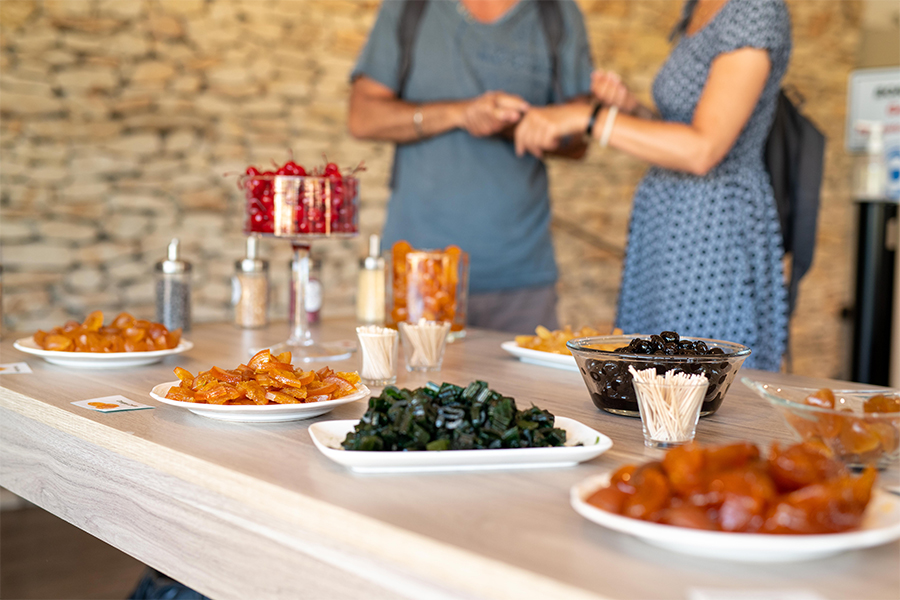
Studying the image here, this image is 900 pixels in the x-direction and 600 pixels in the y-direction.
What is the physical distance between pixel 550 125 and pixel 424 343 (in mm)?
875

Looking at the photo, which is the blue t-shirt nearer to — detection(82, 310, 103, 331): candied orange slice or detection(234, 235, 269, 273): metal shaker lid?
detection(234, 235, 269, 273): metal shaker lid

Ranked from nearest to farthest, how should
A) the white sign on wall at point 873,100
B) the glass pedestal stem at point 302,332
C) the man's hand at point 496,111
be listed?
1. the glass pedestal stem at point 302,332
2. the man's hand at point 496,111
3. the white sign on wall at point 873,100

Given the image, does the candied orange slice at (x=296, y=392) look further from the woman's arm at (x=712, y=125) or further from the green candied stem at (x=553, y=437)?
the woman's arm at (x=712, y=125)

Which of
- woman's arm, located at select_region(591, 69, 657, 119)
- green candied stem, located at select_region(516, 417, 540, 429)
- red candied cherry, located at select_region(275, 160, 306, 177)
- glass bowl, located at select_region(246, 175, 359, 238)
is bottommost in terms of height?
green candied stem, located at select_region(516, 417, 540, 429)

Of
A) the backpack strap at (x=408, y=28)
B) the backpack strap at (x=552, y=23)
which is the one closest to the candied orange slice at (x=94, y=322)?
the backpack strap at (x=408, y=28)

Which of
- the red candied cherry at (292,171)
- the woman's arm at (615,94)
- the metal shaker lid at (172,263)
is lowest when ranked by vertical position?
the metal shaker lid at (172,263)

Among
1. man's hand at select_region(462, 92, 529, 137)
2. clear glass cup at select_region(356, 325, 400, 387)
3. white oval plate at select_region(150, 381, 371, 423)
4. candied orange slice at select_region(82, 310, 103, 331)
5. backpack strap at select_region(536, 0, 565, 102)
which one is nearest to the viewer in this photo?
white oval plate at select_region(150, 381, 371, 423)

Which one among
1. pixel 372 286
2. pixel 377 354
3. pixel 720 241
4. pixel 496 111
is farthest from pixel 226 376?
pixel 720 241

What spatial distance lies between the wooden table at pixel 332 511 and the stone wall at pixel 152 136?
2.40 meters

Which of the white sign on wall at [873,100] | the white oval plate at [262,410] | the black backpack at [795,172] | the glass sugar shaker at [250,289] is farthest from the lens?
the white sign on wall at [873,100]

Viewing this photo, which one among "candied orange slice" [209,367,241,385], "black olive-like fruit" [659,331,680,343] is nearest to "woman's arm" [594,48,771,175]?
"black olive-like fruit" [659,331,680,343]

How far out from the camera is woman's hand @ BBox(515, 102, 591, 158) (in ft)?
6.64

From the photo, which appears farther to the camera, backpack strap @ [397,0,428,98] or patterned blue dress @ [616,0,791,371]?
backpack strap @ [397,0,428,98]

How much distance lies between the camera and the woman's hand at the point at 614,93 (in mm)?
2243
